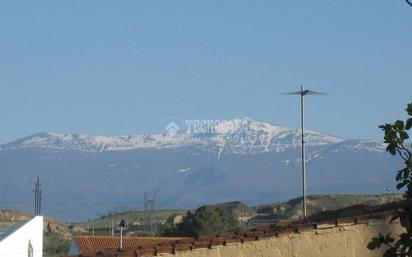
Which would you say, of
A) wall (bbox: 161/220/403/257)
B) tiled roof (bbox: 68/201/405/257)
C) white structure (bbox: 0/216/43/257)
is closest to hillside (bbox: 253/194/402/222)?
white structure (bbox: 0/216/43/257)

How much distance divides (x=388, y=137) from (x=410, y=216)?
680 mm

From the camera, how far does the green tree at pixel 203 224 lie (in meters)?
74.6

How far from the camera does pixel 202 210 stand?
270ft

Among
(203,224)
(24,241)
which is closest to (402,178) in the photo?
(24,241)

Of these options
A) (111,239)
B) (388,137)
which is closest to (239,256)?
(388,137)

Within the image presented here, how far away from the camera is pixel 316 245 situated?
17703 millimetres

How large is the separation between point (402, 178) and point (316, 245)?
20.9ft

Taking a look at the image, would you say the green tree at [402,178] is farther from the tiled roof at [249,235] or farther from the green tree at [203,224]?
the green tree at [203,224]

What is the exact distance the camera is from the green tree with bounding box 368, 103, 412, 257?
1115cm

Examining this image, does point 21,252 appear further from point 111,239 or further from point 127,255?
point 111,239

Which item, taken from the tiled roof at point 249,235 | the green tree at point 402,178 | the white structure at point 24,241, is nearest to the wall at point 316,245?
the tiled roof at point 249,235

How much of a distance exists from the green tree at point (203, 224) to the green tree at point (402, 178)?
6133cm

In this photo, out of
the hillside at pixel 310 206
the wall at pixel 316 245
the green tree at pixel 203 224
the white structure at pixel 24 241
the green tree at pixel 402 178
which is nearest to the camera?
the green tree at pixel 402 178

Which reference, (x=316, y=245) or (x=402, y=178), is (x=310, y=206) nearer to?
(x=316, y=245)
